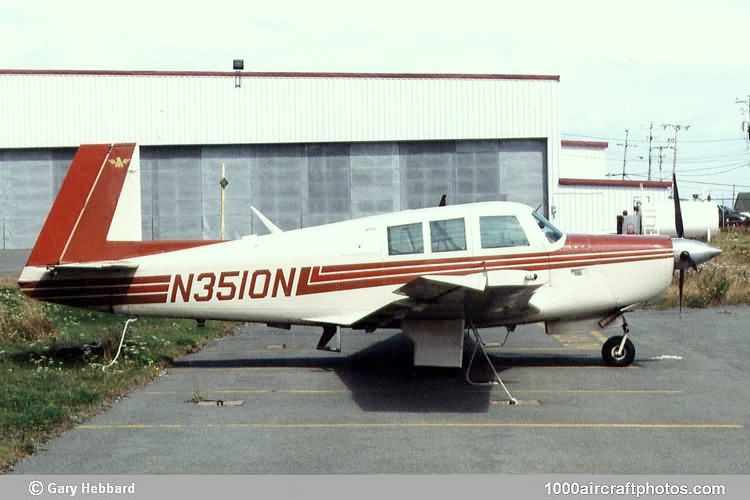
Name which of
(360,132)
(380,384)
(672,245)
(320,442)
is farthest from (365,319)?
(360,132)

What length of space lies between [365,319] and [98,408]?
3367 mm

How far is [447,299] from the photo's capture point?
11.2 m

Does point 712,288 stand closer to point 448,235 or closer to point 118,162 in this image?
point 448,235

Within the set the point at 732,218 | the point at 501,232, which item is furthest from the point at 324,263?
the point at 732,218

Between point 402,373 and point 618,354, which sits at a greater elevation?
point 618,354

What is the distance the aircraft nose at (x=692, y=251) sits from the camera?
13.0 meters

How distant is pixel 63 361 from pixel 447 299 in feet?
18.3

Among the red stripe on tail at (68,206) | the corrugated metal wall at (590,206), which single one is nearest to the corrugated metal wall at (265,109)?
the corrugated metal wall at (590,206)

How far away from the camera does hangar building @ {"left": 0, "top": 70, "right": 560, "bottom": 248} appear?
121 feet

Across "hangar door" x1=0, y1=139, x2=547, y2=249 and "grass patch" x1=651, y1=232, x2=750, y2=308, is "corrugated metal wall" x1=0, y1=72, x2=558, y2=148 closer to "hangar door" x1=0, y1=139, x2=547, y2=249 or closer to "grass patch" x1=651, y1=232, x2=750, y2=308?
"hangar door" x1=0, y1=139, x2=547, y2=249

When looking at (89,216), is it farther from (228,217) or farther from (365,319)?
(228,217)

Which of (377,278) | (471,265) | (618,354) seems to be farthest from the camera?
(618,354)

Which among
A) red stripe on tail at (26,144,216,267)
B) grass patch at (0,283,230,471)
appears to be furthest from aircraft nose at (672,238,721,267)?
grass patch at (0,283,230,471)

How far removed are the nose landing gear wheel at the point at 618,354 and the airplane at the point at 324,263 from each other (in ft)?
1.62
